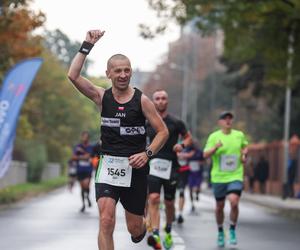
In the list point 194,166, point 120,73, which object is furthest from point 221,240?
point 194,166

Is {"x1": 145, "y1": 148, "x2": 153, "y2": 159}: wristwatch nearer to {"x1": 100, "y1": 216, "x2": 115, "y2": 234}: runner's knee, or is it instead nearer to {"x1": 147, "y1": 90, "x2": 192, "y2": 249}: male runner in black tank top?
{"x1": 100, "y1": 216, "x2": 115, "y2": 234}: runner's knee

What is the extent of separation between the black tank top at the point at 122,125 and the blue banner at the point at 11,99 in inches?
552

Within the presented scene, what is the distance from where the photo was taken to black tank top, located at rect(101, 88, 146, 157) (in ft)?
29.1

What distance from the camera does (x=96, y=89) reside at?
898 cm

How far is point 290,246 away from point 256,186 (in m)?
35.4

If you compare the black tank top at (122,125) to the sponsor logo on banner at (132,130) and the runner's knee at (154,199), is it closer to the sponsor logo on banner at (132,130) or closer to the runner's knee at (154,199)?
the sponsor logo on banner at (132,130)

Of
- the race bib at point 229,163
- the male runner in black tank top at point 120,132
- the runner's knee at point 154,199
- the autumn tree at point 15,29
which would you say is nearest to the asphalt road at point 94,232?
the runner's knee at point 154,199

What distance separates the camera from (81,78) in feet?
29.3

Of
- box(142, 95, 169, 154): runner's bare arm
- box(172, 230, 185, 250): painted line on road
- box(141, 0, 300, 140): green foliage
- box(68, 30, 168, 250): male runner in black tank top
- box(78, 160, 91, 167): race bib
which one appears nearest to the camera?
box(68, 30, 168, 250): male runner in black tank top

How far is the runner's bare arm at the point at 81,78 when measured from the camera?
8766 millimetres

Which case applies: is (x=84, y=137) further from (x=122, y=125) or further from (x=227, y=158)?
(x=122, y=125)

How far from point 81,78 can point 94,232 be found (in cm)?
706

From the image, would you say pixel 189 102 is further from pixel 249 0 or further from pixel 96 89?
pixel 96 89

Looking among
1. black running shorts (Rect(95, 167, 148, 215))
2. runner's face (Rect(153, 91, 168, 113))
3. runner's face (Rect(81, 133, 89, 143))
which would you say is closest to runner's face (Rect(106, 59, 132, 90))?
black running shorts (Rect(95, 167, 148, 215))
